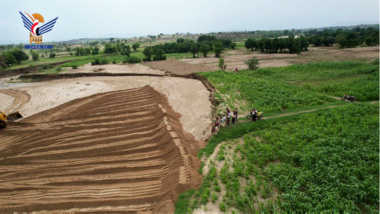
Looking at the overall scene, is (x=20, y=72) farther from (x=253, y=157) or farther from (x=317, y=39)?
(x=317, y=39)

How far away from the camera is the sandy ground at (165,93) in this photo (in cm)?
1764

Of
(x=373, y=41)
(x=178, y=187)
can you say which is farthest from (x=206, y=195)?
(x=373, y=41)

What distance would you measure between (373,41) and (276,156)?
87096 millimetres

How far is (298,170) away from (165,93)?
19196 millimetres

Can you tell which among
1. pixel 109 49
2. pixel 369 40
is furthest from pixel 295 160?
pixel 109 49

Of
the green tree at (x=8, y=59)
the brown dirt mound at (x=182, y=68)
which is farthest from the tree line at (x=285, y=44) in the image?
the green tree at (x=8, y=59)

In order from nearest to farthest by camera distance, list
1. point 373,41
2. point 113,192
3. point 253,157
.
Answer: point 113,192 < point 253,157 < point 373,41

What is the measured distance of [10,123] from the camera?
17.0 m

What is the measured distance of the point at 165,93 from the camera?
25938 mm

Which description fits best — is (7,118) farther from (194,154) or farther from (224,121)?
(224,121)

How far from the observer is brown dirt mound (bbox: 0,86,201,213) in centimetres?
885

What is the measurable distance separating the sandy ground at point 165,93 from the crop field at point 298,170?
438 centimetres

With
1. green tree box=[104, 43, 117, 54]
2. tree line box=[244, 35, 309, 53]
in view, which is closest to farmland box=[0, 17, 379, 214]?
tree line box=[244, 35, 309, 53]

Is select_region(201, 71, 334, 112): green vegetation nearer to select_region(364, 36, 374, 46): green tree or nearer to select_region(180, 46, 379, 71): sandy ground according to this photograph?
select_region(180, 46, 379, 71): sandy ground
